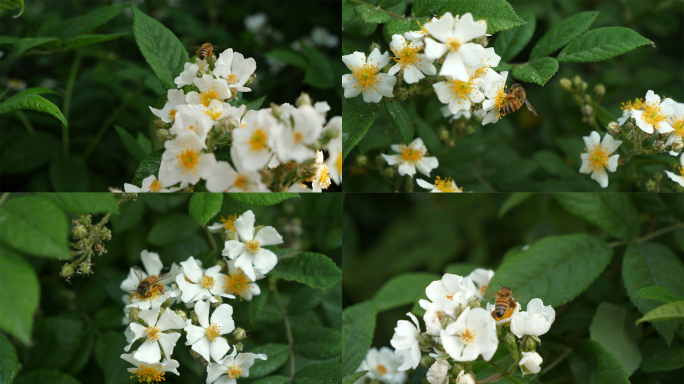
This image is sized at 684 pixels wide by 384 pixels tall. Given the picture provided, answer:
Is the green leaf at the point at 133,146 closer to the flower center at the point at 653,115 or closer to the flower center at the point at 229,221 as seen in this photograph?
the flower center at the point at 229,221

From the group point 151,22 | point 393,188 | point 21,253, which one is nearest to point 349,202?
point 393,188

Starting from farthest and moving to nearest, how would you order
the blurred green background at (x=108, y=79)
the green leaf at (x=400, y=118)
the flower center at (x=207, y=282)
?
the blurred green background at (x=108, y=79) < the green leaf at (x=400, y=118) < the flower center at (x=207, y=282)

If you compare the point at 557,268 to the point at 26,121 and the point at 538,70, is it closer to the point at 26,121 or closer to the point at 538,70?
the point at 538,70

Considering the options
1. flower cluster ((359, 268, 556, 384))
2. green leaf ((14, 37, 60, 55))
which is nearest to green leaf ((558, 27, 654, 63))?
flower cluster ((359, 268, 556, 384))

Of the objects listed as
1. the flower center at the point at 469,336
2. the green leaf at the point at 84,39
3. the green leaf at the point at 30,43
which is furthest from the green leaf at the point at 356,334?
the green leaf at the point at 30,43

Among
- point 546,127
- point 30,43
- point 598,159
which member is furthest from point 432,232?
point 30,43

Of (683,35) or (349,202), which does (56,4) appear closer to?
(349,202)
